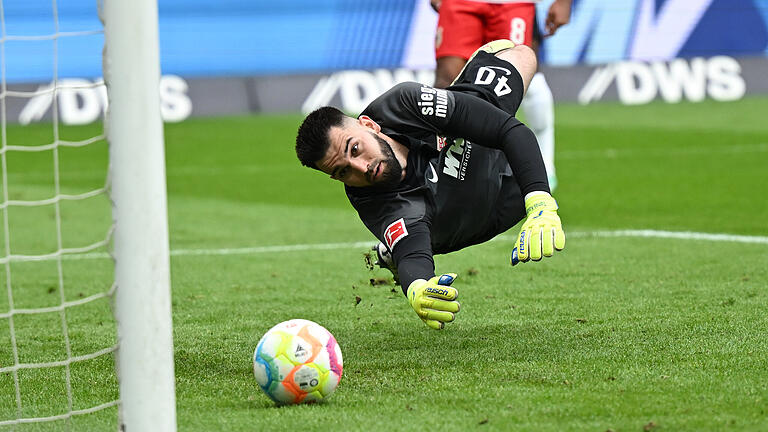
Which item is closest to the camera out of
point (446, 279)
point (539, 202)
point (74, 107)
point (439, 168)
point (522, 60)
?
point (446, 279)

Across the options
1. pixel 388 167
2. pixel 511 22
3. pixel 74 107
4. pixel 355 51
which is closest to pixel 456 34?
pixel 511 22

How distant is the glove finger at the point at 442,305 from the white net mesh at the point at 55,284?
42.3 inches

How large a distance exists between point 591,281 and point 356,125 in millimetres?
1728

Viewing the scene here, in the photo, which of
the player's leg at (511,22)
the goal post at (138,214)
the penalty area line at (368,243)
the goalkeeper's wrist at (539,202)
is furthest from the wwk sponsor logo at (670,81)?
the goal post at (138,214)

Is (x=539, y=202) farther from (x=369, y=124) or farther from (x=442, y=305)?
(x=369, y=124)

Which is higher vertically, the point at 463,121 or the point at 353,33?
the point at 463,121

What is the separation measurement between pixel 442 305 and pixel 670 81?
14532 millimetres

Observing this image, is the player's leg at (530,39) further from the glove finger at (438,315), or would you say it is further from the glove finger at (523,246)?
the glove finger at (438,315)

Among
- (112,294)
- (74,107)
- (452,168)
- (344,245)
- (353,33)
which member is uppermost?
(112,294)

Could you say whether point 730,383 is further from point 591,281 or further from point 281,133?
point 281,133

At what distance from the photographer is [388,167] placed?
4223 millimetres

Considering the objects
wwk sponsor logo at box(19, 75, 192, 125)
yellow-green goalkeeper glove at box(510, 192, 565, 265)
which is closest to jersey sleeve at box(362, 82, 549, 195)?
yellow-green goalkeeper glove at box(510, 192, 565, 265)

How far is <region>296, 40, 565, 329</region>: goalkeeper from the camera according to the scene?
395cm

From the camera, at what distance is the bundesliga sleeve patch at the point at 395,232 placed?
13.8 feet
